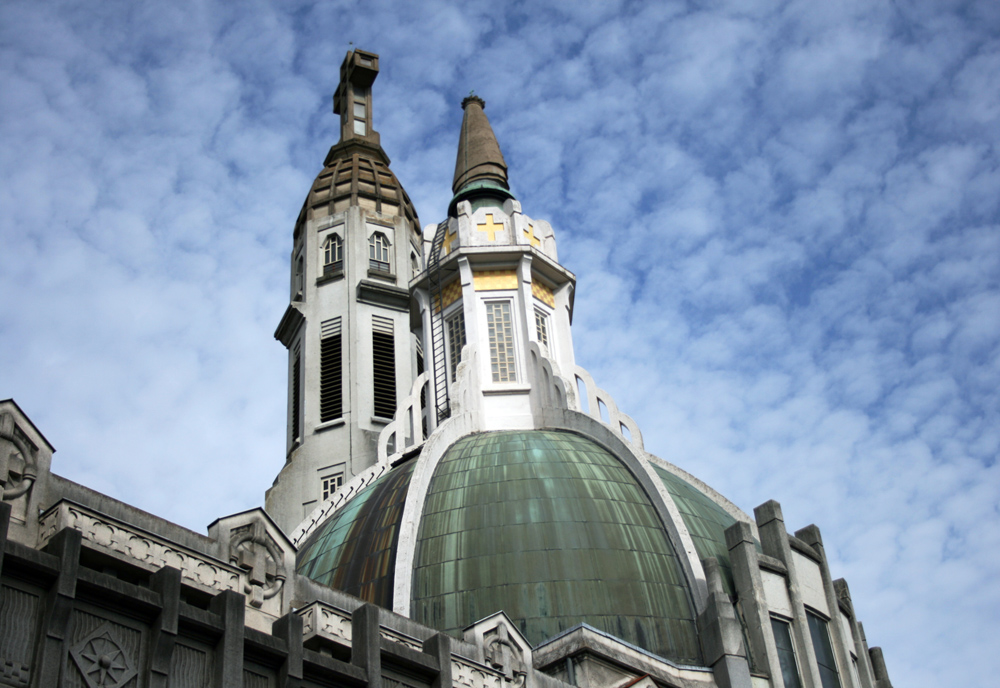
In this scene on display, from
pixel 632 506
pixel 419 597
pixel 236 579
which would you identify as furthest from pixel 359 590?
pixel 236 579

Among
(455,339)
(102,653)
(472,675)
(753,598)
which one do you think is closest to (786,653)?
(753,598)

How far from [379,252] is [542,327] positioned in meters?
12.8

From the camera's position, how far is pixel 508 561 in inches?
1257

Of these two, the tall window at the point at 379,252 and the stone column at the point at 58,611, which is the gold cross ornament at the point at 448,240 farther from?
the stone column at the point at 58,611

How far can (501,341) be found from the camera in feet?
150

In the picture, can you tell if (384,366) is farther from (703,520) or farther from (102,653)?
(102,653)

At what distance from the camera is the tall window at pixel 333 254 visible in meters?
55.6

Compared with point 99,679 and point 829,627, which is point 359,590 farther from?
point 99,679

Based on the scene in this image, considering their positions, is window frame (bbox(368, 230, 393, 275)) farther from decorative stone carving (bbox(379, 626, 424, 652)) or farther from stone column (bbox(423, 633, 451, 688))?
stone column (bbox(423, 633, 451, 688))

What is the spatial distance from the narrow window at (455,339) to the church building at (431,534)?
13cm

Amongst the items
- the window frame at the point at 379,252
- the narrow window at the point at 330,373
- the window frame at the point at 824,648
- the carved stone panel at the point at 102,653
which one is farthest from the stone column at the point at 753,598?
the window frame at the point at 379,252

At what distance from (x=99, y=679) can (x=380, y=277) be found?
39.5m

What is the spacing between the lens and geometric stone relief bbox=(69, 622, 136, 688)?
1675 centimetres

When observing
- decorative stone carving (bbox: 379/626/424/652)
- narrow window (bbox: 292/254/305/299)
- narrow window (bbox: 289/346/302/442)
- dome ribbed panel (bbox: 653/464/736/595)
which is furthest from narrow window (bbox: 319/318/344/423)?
decorative stone carving (bbox: 379/626/424/652)
